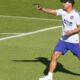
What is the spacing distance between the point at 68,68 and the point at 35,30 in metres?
7.05

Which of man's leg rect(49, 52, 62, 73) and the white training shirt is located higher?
the white training shirt

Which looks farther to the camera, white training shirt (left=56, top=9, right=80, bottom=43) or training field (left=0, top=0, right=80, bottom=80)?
training field (left=0, top=0, right=80, bottom=80)

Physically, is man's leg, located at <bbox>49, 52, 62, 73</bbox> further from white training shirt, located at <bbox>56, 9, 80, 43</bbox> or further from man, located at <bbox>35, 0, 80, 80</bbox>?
white training shirt, located at <bbox>56, 9, 80, 43</bbox>

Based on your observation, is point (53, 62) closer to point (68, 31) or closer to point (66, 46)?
point (66, 46)

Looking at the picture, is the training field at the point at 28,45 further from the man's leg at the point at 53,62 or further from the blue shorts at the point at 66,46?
the blue shorts at the point at 66,46

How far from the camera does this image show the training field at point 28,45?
1149 cm

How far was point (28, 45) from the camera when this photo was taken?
50.4 ft

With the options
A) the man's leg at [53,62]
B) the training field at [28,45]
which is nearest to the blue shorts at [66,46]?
the man's leg at [53,62]

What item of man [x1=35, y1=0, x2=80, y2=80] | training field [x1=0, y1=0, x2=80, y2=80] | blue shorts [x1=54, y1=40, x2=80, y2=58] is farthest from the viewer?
training field [x1=0, y1=0, x2=80, y2=80]

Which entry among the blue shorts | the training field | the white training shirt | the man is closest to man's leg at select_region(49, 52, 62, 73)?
the man

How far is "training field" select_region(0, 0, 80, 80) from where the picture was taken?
11.5 metres

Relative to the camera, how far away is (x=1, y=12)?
23922 mm

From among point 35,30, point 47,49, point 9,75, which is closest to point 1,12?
point 35,30

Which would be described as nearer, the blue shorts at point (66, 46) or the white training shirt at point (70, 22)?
the white training shirt at point (70, 22)
